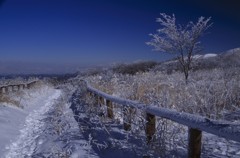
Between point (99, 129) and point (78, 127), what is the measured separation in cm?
100

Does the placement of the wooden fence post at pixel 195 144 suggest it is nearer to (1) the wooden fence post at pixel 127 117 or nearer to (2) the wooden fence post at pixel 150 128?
(2) the wooden fence post at pixel 150 128

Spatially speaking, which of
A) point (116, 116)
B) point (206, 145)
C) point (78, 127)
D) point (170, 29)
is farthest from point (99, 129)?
point (170, 29)

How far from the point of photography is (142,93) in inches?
355

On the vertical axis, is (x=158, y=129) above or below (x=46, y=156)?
above

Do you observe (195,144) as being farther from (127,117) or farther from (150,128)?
(127,117)

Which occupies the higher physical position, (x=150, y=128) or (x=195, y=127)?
(x=195, y=127)

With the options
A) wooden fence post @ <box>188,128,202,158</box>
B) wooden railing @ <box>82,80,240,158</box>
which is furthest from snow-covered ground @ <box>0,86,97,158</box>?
wooden fence post @ <box>188,128,202,158</box>

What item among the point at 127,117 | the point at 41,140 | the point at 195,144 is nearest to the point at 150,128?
the point at 127,117

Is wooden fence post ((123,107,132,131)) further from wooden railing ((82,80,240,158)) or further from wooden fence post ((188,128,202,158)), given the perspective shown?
wooden fence post ((188,128,202,158))

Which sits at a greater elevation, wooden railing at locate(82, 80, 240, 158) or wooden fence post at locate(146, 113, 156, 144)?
wooden railing at locate(82, 80, 240, 158)

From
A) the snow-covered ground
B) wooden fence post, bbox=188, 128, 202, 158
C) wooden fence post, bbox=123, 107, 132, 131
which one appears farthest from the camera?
wooden fence post, bbox=123, 107, 132, 131

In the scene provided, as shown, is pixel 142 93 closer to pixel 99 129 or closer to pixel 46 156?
pixel 99 129

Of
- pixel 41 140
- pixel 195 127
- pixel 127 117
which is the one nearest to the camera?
pixel 195 127

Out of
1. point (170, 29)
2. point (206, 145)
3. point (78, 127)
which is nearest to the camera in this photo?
point (206, 145)
